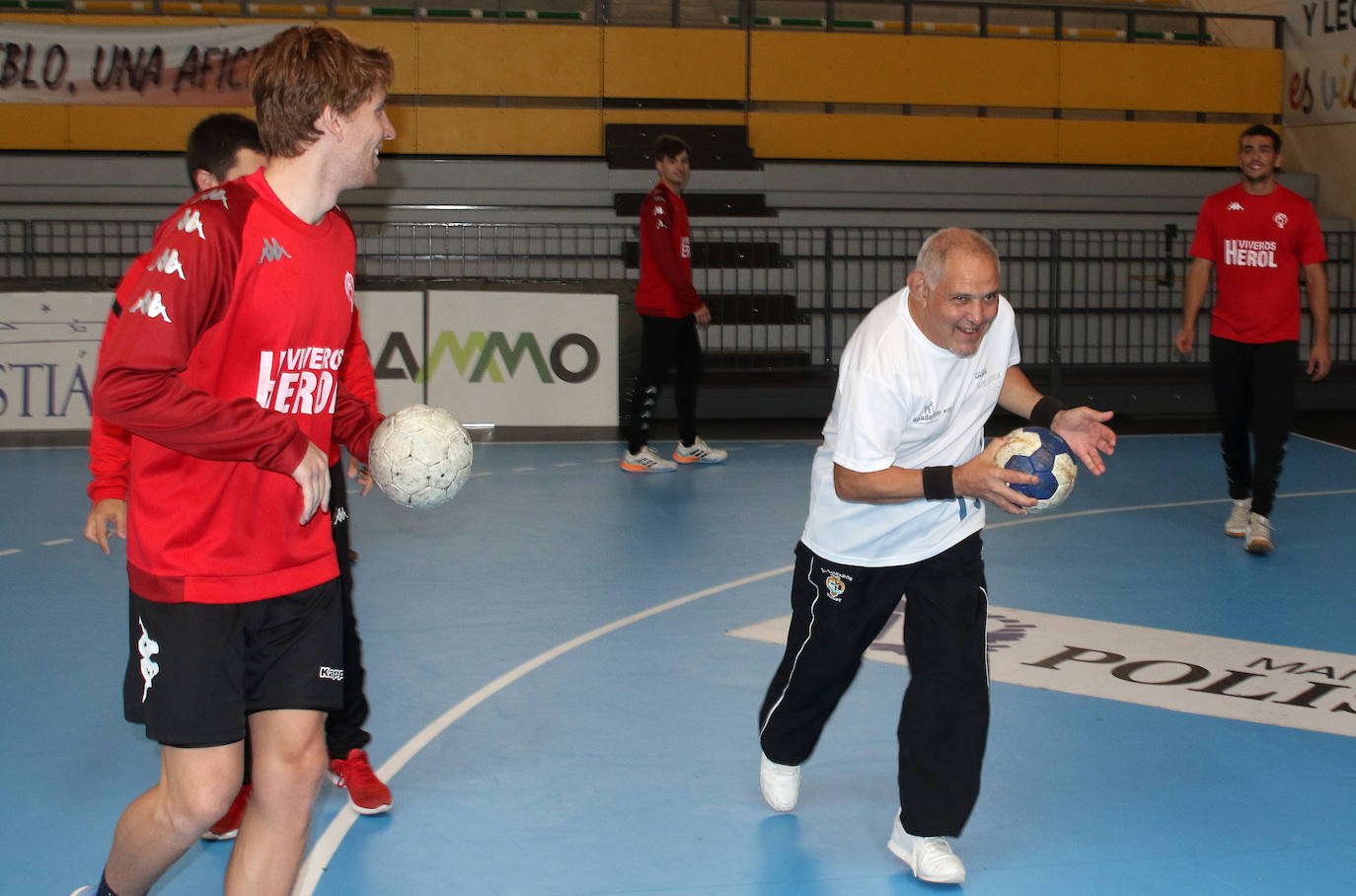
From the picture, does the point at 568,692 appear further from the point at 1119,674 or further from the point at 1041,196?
the point at 1041,196

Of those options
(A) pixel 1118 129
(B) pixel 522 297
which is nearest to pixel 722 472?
(B) pixel 522 297

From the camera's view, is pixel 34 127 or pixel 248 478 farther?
pixel 34 127

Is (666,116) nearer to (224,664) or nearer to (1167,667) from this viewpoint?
(1167,667)

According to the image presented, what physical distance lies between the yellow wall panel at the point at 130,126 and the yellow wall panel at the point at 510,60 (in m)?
2.44

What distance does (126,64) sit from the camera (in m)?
16.2

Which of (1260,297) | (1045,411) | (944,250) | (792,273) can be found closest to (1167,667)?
(1045,411)

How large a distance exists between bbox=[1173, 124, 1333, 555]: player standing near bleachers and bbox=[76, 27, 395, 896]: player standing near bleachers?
6276mm

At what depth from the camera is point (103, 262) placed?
1451 cm

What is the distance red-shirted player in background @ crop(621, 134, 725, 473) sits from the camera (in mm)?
9898

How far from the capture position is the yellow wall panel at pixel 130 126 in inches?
662

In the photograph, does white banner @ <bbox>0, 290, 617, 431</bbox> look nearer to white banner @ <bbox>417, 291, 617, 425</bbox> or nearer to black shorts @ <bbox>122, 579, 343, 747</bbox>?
white banner @ <bbox>417, 291, 617, 425</bbox>

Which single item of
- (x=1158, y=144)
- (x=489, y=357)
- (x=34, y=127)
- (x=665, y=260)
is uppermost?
(x=1158, y=144)

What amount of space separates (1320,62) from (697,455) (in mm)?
11820

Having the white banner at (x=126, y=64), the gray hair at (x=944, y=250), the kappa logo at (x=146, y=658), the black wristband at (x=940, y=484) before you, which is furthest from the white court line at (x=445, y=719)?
the white banner at (x=126, y=64)
